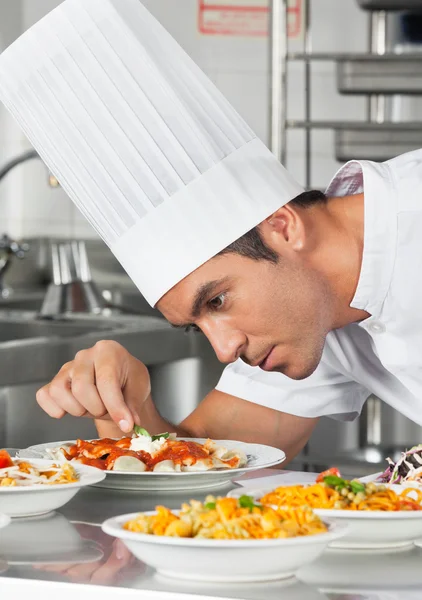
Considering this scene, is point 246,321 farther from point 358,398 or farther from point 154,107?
point 358,398

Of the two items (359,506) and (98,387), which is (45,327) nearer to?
(98,387)

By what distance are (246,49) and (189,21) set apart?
32 cm

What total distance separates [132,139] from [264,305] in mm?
306

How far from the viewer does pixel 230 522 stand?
2.84 feet

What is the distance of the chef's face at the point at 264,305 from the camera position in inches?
56.8

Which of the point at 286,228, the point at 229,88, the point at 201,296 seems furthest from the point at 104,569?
the point at 229,88

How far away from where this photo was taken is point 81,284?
3527mm

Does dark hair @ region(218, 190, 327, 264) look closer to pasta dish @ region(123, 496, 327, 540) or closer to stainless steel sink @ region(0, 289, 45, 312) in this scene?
pasta dish @ region(123, 496, 327, 540)

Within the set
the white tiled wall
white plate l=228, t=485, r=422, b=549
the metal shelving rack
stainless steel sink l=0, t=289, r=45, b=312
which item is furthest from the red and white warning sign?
white plate l=228, t=485, r=422, b=549

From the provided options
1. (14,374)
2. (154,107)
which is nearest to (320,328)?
(154,107)

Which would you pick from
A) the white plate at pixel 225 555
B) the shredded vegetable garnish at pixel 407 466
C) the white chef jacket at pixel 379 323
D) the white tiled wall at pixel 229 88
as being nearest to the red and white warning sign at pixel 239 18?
the white tiled wall at pixel 229 88

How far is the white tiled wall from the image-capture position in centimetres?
472

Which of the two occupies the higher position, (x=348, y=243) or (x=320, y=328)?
(x=348, y=243)

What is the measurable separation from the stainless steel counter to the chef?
0.42m
